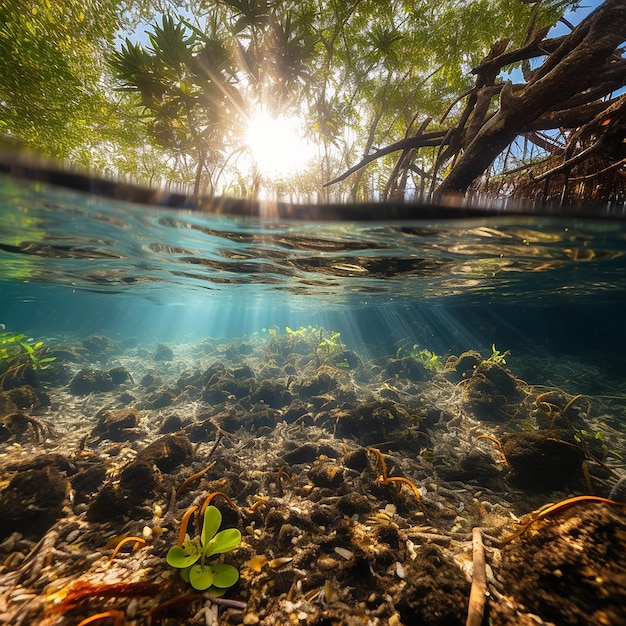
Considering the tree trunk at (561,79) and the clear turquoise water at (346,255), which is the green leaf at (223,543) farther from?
the tree trunk at (561,79)

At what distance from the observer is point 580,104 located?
19.4ft

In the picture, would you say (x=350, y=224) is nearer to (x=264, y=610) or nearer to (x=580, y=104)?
(x=580, y=104)

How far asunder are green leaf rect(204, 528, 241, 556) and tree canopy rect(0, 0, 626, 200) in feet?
18.9

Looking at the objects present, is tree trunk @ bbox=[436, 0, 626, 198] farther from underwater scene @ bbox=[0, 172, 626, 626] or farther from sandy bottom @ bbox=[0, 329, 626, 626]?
sandy bottom @ bbox=[0, 329, 626, 626]

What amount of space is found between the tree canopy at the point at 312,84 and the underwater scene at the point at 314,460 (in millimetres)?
1845

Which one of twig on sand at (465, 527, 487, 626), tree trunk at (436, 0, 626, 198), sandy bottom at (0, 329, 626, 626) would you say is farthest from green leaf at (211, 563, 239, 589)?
tree trunk at (436, 0, 626, 198)

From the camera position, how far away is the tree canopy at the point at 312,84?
5.41 metres

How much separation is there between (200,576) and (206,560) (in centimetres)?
30

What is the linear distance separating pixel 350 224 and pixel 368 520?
19.8 ft

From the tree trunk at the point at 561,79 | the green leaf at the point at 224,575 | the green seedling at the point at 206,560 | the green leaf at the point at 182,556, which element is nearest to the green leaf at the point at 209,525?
the green seedling at the point at 206,560

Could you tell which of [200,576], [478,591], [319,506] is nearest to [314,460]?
[319,506]

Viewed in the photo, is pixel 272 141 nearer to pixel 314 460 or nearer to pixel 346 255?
pixel 346 255

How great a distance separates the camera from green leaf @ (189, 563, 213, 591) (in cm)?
317

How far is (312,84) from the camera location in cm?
1181
